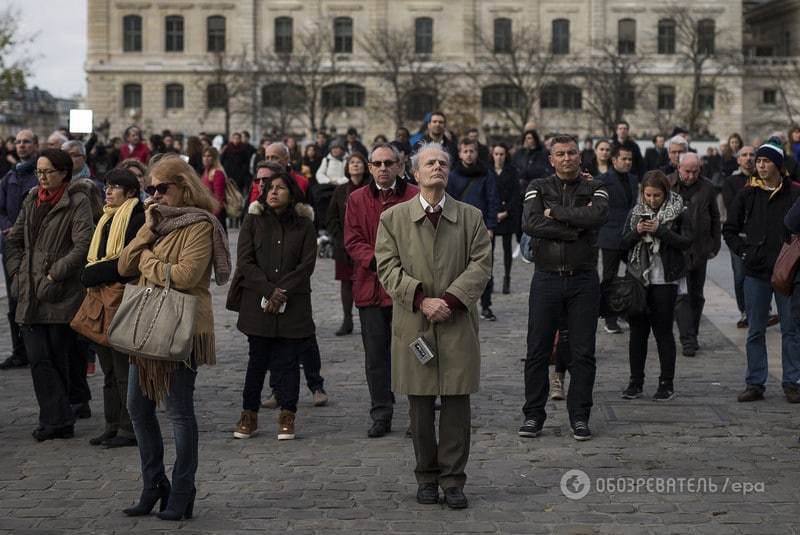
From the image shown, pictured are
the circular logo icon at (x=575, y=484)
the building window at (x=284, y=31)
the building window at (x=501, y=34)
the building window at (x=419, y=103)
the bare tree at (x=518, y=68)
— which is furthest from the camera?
the building window at (x=284, y=31)

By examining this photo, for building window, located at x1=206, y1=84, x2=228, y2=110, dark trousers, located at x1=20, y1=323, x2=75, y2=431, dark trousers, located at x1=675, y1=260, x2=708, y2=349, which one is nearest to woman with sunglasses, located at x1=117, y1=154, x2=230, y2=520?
dark trousers, located at x1=20, y1=323, x2=75, y2=431

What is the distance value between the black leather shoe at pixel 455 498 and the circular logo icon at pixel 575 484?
0.63m

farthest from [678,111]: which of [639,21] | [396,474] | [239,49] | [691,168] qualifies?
[396,474]

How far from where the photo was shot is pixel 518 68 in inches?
A: 3191

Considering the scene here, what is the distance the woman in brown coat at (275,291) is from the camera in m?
9.42

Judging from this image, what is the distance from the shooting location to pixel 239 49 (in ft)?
279

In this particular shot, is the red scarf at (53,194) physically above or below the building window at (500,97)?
below

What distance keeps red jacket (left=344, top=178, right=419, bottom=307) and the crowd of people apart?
13mm

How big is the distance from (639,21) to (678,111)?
660 centimetres

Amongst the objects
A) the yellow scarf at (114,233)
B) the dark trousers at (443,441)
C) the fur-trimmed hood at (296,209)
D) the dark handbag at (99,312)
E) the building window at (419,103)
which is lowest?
the dark trousers at (443,441)

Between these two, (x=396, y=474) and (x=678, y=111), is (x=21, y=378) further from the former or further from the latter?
(x=678, y=111)

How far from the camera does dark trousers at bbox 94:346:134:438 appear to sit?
29.7 feet

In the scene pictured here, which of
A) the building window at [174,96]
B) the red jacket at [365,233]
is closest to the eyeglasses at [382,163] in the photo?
the red jacket at [365,233]

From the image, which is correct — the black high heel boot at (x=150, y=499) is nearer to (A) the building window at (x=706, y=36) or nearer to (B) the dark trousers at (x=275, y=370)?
(B) the dark trousers at (x=275, y=370)
